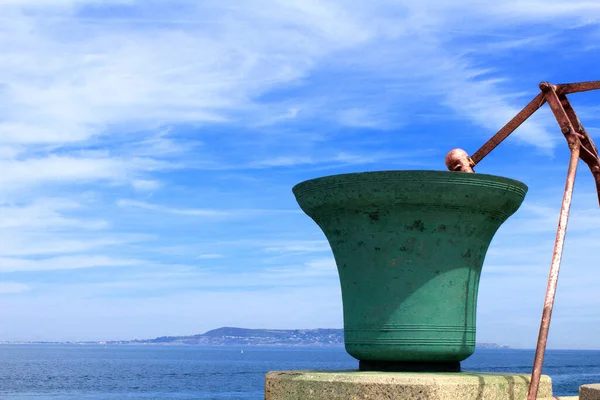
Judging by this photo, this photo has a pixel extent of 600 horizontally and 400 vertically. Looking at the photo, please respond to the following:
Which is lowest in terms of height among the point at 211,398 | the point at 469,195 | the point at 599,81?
the point at 211,398

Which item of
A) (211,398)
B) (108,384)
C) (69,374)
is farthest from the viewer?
(69,374)

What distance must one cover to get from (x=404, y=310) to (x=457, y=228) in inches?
26.2

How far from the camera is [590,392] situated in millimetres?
6305

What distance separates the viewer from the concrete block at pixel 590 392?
623 cm

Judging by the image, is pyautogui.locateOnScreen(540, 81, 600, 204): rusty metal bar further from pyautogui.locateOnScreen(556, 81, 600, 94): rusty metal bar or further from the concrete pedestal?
the concrete pedestal

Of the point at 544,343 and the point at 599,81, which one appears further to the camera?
the point at 599,81

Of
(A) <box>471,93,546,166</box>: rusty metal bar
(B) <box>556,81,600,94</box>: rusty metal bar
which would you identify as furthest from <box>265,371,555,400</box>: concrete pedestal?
(B) <box>556,81,600,94</box>: rusty metal bar

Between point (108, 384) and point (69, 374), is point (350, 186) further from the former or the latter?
point (69, 374)

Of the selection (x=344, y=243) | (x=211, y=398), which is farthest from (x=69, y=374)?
(x=344, y=243)

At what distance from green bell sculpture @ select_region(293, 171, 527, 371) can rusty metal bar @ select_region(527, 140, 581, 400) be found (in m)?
0.36

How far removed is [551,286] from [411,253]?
0.93m

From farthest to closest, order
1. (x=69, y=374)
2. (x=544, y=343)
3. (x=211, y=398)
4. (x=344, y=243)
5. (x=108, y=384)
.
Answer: (x=69, y=374) < (x=108, y=384) < (x=211, y=398) < (x=344, y=243) < (x=544, y=343)

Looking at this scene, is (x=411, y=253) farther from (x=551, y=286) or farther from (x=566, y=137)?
(x=566, y=137)

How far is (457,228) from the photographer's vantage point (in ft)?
17.2
